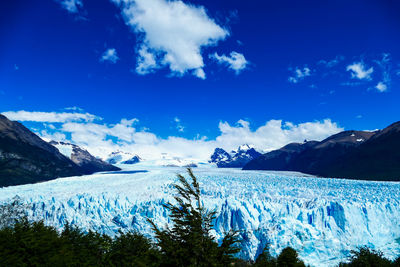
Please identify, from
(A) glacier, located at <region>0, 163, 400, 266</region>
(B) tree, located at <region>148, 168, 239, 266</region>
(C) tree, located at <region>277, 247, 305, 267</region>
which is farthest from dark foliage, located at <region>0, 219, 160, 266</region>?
(C) tree, located at <region>277, 247, 305, 267</region>

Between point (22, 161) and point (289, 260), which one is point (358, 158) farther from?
point (22, 161)

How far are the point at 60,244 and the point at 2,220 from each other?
2792 centimetres

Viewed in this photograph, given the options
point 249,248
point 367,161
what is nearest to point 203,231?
point 249,248

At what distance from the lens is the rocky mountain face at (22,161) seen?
101 meters

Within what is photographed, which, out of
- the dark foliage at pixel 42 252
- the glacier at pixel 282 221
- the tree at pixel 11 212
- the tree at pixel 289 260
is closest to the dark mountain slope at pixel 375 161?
the glacier at pixel 282 221

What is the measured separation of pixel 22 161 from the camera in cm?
11181

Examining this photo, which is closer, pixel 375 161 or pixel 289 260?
pixel 289 260

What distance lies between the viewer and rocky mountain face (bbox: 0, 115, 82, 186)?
101 m

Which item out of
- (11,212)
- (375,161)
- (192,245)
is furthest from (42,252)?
(375,161)

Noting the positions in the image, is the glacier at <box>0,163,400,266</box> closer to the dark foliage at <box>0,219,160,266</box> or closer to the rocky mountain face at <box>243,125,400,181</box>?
the dark foliage at <box>0,219,160,266</box>

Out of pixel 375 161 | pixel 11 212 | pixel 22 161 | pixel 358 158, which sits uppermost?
pixel 358 158

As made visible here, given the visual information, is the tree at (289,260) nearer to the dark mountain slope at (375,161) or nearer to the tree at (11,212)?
the tree at (11,212)

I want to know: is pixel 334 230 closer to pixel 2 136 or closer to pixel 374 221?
pixel 374 221

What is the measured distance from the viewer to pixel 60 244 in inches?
631
